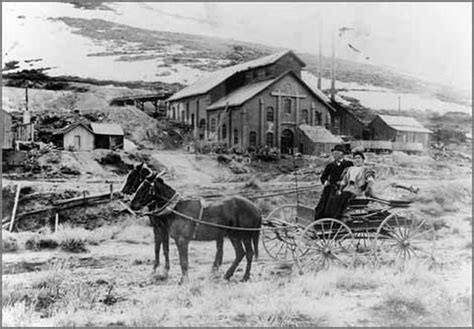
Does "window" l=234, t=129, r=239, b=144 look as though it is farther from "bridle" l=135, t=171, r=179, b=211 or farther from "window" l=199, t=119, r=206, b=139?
"bridle" l=135, t=171, r=179, b=211

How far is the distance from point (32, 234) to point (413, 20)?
300cm

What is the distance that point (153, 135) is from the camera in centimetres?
438

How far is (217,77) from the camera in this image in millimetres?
4461

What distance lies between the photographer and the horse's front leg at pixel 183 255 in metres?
4.31

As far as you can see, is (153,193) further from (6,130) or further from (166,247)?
(6,130)

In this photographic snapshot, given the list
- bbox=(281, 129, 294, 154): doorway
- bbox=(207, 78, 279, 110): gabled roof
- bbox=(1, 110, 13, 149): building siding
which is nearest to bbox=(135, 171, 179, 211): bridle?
bbox=(207, 78, 279, 110): gabled roof

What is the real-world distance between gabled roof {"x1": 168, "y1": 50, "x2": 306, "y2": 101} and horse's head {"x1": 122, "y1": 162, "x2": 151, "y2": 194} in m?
0.50

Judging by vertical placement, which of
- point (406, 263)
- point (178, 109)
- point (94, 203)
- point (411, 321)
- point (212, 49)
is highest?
point (212, 49)

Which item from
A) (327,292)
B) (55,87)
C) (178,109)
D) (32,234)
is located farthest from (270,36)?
(32,234)

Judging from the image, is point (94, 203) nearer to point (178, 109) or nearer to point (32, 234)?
point (32, 234)

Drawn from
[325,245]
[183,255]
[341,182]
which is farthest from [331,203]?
[183,255]

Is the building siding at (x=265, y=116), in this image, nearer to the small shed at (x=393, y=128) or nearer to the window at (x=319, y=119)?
the window at (x=319, y=119)

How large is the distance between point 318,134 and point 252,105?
50 centimetres

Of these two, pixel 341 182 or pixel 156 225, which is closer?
pixel 156 225
